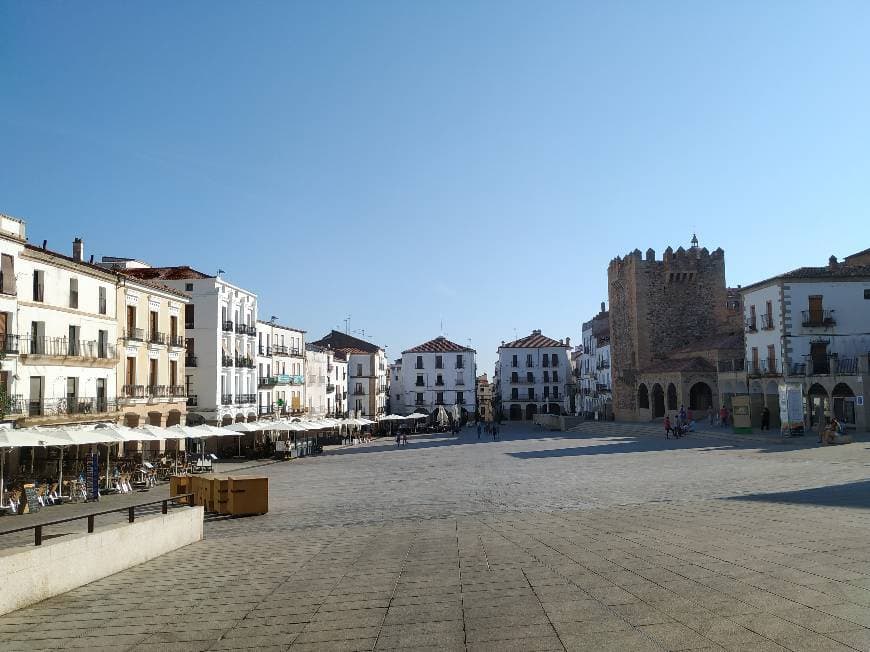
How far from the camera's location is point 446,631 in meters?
7.49

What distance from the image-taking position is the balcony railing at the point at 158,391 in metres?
37.3

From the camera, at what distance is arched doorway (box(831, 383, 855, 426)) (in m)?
42.1

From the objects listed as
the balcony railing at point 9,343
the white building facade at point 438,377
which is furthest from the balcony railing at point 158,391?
the white building facade at point 438,377

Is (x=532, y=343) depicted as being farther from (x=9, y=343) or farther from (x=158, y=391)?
(x=9, y=343)

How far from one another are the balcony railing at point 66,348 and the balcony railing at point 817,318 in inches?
1517

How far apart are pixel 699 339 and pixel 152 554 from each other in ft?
209

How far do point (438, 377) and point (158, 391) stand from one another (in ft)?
194

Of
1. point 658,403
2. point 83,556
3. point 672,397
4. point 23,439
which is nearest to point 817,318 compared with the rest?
point 672,397

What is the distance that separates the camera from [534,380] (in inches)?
3885

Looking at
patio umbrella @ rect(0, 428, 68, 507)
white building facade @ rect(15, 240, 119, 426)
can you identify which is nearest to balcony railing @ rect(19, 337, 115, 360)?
white building facade @ rect(15, 240, 119, 426)

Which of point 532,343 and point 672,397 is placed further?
point 532,343

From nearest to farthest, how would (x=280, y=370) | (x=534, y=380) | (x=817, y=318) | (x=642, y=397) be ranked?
(x=817, y=318) < (x=280, y=370) < (x=642, y=397) < (x=534, y=380)

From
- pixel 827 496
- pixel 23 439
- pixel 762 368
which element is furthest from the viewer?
pixel 762 368

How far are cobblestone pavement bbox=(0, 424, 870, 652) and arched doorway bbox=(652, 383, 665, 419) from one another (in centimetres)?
4399
